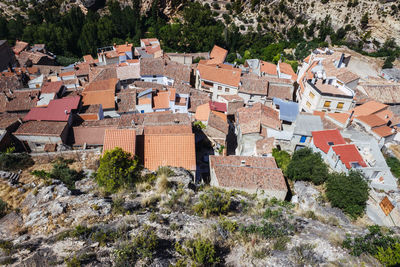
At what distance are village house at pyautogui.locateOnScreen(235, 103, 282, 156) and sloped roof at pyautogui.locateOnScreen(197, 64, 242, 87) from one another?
37.1 ft

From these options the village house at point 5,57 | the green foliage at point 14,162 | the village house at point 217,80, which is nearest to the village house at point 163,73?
the village house at point 217,80

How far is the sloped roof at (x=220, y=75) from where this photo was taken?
47938mm

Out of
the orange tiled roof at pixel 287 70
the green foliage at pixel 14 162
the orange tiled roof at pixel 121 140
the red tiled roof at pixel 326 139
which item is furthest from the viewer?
the orange tiled roof at pixel 287 70

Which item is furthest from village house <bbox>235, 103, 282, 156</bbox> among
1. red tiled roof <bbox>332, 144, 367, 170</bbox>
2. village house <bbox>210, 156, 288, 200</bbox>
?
red tiled roof <bbox>332, 144, 367, 170</bbox>

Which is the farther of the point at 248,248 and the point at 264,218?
the point at 264,218

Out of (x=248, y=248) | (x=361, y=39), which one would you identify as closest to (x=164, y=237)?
(x=248, y=248)

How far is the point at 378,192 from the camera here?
28.5 meters

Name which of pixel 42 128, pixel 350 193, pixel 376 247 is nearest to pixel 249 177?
pixel 350 193

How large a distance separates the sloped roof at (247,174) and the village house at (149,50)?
4052 centimetres

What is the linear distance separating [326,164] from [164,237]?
88.0ft

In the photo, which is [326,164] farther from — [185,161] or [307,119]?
[185,161]

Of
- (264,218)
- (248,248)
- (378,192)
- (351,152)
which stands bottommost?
(378,192)

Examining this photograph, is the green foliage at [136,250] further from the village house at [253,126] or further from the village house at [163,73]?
the village house at [163,73]

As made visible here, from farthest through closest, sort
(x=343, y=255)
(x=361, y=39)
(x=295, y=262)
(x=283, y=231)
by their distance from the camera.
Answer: (x=361, y=39) → (x=283, y=231) → (x=343, y=255) → (x=295, y=262)
